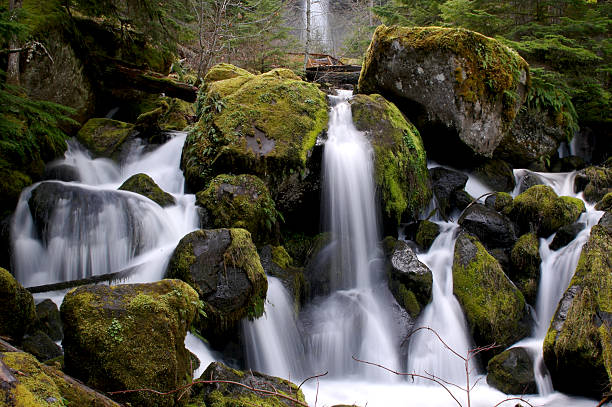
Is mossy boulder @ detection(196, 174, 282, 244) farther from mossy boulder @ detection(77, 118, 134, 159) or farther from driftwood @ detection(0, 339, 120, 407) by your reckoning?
driftwood @ detection(0, 339, 120, 407)

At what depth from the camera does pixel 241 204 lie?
229 inches

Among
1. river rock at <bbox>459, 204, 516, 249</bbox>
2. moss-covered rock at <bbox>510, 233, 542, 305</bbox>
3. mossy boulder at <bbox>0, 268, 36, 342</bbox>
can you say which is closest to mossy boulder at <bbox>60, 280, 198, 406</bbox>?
mossy boulder at <bbox>0, 268, 36, 342</bbox>

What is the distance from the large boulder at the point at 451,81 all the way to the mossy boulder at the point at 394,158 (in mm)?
715

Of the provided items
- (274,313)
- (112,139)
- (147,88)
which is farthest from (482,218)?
(147,88)

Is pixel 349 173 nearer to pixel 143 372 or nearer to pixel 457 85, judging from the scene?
pixel 457 85

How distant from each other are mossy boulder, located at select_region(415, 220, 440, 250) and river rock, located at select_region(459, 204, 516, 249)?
19.1 inches

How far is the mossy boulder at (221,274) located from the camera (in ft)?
14.6

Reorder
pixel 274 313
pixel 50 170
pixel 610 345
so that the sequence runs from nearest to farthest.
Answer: pixel 610 345
pixel 274 313
pixel 50 170

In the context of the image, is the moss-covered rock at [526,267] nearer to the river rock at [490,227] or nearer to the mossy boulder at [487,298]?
the river rock at [490,227]

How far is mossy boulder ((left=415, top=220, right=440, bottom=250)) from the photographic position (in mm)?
7062

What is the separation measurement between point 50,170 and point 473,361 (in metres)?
7.06

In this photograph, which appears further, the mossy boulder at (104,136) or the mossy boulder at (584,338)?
the mossy boulder at (104,136)

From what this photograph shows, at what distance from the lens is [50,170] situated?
22.0 feet

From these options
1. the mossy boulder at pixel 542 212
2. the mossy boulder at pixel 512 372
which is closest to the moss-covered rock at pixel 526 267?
the mossy boulder at pixel 542 212
